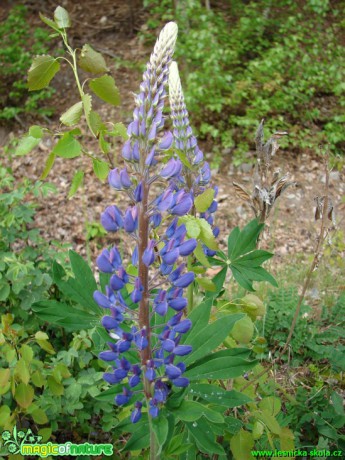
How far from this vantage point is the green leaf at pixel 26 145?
67.0 inches

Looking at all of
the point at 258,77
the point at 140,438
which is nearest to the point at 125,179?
the point at 140,438

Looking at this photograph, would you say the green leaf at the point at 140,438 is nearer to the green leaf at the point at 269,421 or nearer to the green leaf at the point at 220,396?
the green leaf at the point at 220,396

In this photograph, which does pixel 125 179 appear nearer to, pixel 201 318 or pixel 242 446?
pixel 201 318

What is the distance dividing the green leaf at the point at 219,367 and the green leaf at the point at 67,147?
0.71 m

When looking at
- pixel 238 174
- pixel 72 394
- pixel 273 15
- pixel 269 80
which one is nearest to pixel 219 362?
pixel 72 394

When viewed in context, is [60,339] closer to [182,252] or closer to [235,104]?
[182,252]

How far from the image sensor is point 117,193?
472 cm

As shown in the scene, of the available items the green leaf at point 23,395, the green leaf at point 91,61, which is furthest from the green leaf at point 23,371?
the green leaf at point 91,61

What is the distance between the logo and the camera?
194 centimetres

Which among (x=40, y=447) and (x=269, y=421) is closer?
(x=269, y=421)

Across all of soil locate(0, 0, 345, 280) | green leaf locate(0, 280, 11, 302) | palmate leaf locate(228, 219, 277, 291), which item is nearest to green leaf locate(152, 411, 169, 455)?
palmate leaf locate(228, 219, 277, 291)

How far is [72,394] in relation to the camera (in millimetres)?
2084

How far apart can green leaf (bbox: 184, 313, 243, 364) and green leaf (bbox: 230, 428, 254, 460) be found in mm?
373

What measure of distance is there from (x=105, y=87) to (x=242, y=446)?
1185 millimetres
